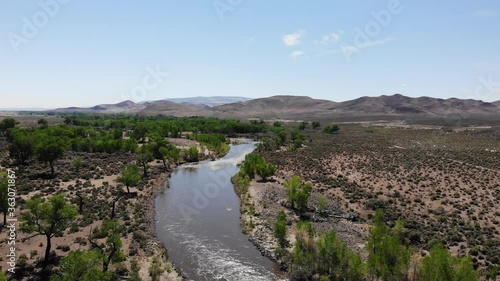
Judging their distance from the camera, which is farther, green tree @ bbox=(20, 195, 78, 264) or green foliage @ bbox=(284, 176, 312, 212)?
green foliage @ bbox=(284, 176, 312, 212)

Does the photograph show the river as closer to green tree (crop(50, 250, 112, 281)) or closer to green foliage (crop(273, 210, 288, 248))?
green foliage (crop(273, 210, 288, 248))

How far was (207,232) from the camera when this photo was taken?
129 ft

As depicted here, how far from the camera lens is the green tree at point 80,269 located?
866 inches

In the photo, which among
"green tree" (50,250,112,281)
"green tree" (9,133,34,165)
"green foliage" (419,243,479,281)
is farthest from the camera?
"green tree" (9,133,34,165)

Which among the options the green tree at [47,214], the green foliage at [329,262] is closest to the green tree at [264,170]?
the green foliage at [329,262]

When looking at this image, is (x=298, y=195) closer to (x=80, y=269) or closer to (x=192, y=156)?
(x=80, y=269)

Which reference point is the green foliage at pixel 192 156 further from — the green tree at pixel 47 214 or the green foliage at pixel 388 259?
the green foliage at pixel 388 259

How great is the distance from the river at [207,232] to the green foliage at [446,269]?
1188 cm

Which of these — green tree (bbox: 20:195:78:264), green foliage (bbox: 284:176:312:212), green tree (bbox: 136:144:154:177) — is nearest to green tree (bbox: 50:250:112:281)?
green tree (bbox: 20:195:78:264)

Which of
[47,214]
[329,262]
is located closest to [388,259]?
[329,262]

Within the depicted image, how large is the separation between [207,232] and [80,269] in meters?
17.6

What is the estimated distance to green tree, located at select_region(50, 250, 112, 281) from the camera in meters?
22.0

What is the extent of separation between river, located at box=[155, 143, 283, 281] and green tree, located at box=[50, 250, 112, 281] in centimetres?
851

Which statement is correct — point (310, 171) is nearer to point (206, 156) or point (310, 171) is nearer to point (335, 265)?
point (206, 156)
